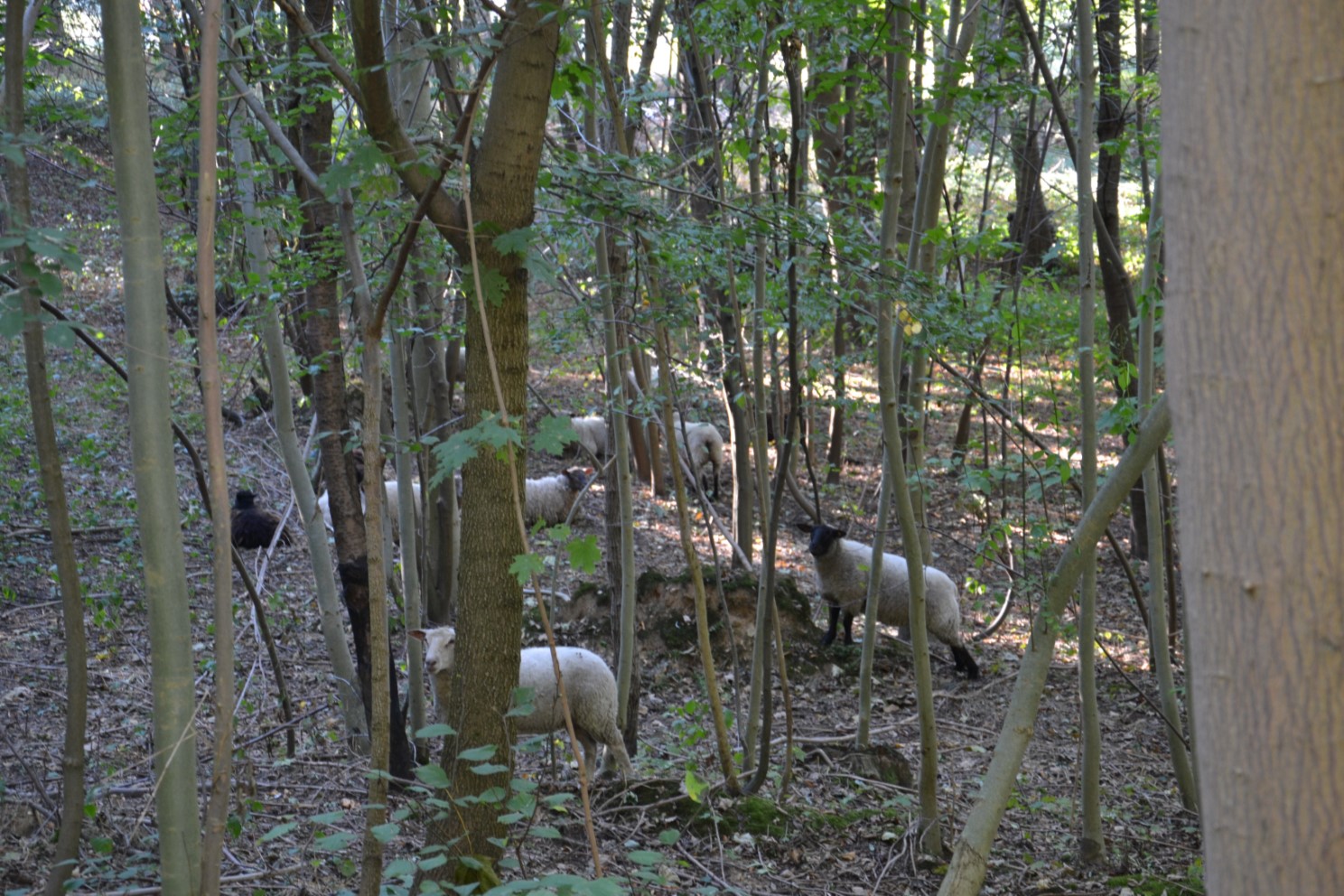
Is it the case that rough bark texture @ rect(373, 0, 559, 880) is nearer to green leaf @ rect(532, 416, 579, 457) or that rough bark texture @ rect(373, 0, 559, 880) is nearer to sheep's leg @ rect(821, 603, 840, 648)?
green leaf @ rect(532, 416, 579, 457)

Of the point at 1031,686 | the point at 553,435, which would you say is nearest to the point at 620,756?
the point at 1031,686

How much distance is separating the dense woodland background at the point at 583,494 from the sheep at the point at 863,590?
324 millimetres

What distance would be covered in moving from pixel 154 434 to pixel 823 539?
7902 mm

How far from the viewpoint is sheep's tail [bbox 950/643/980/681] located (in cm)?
959

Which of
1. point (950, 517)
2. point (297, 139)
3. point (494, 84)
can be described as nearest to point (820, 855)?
point (494, 84)

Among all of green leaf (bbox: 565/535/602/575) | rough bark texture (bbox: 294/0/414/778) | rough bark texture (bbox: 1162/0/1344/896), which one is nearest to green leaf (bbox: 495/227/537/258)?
green leaf (bbox: 565/535/602/575)

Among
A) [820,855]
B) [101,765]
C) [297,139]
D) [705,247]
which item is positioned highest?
[297,139]

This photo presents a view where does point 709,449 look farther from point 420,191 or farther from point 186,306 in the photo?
point 420,191

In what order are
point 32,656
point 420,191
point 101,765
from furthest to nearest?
point 32,656 → point 101,765 → point 420,191

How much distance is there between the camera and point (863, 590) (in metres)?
9.84

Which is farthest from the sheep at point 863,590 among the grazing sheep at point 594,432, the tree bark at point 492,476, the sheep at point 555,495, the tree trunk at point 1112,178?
the tree bark at point 492,476

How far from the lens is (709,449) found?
15.2m

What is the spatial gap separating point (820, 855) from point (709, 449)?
10102 millimetres

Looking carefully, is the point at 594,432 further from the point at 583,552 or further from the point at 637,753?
the point at 583,552
